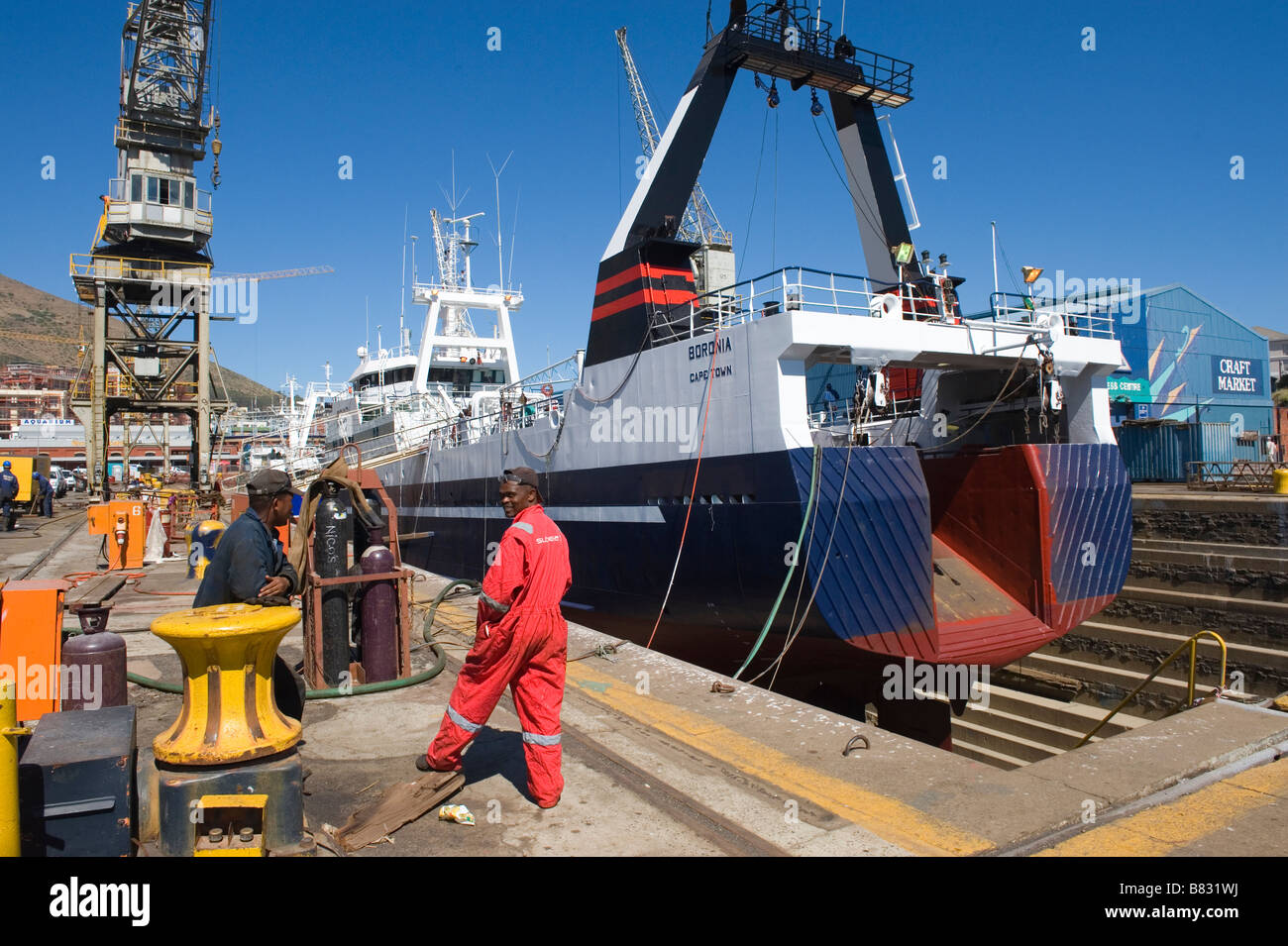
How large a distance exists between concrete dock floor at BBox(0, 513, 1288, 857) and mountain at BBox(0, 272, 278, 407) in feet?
423

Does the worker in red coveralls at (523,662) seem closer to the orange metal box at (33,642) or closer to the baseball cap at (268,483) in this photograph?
the baseball cap at (268,483)

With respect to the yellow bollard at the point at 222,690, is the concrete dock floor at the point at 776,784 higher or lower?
lower

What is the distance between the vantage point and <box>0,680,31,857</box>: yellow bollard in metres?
2.57

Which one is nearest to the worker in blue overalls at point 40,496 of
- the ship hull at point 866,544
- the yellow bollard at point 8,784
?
the ship hull at point 866,544

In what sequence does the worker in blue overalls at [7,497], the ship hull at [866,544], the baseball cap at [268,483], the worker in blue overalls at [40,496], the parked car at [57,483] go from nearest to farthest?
the baseball cap at [268,483] < the ship hull at [866,544] < the worker in blue overalls at [7,497] < the worker in blue overalls at [40,496] < the parked car at [57,483]

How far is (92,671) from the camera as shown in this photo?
4434 mm

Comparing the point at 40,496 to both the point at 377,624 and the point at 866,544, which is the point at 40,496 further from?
the point at 866,544

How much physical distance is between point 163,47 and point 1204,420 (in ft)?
131

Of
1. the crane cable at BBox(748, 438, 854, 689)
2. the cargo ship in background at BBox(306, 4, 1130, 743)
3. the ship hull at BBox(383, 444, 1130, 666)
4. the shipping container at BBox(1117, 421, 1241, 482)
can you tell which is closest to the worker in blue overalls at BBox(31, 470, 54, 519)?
the cargo ship in background at BBox(306, 4, 1130, 743)

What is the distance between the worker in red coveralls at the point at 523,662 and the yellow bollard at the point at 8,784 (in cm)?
181

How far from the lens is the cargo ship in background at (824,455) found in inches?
319

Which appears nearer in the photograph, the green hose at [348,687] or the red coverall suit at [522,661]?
the red coverall suit at [522,661]

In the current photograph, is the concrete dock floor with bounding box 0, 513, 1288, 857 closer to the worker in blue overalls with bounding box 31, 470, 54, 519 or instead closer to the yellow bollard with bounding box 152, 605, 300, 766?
the yellow bollard with bounding box 152, 605, 300, 766

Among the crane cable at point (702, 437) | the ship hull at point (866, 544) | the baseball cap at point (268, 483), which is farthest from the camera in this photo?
the crane cable at point (702, 437)
